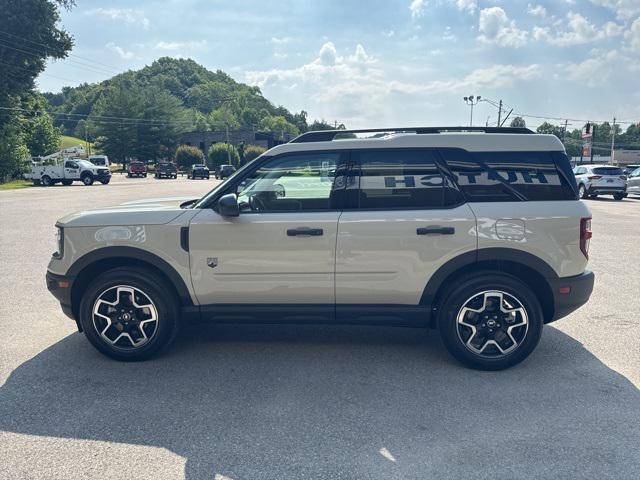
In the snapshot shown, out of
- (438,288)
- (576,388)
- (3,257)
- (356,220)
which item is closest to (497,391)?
(576,388)

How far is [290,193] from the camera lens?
4.30 meters

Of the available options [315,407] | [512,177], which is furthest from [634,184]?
[315,407]

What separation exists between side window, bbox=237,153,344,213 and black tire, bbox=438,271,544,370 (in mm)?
1341

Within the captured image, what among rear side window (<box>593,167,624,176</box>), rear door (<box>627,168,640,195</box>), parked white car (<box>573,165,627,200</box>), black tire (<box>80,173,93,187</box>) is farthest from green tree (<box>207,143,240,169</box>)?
rear door (<box>627,168,640,195</box>)

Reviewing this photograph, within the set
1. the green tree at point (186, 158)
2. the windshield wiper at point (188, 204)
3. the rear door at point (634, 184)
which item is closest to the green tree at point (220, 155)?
the green tree at point (186, 158)

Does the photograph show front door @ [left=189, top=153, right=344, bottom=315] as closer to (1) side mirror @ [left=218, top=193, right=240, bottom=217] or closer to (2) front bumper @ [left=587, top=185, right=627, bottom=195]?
(1) side mirror @ [left=218, top=193, right=240, bottom=217]

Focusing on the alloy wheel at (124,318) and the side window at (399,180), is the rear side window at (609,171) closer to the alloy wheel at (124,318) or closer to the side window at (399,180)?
the side window at (399,180)

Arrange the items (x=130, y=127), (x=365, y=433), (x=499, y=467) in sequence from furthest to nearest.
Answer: (x=130, y=127) → (x=365, y=433) → (x=499, y=467)

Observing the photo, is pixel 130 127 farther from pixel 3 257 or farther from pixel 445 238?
pixel 445 238

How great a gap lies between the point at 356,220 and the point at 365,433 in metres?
1.64

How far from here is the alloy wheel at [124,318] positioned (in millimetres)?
4246

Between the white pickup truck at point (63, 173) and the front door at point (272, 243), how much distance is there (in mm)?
38262

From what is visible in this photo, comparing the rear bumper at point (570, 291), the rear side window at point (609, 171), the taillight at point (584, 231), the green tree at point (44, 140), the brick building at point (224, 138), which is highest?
the brick building at point (224, 138)

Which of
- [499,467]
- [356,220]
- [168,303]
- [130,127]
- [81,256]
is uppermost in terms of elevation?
[130,127]
